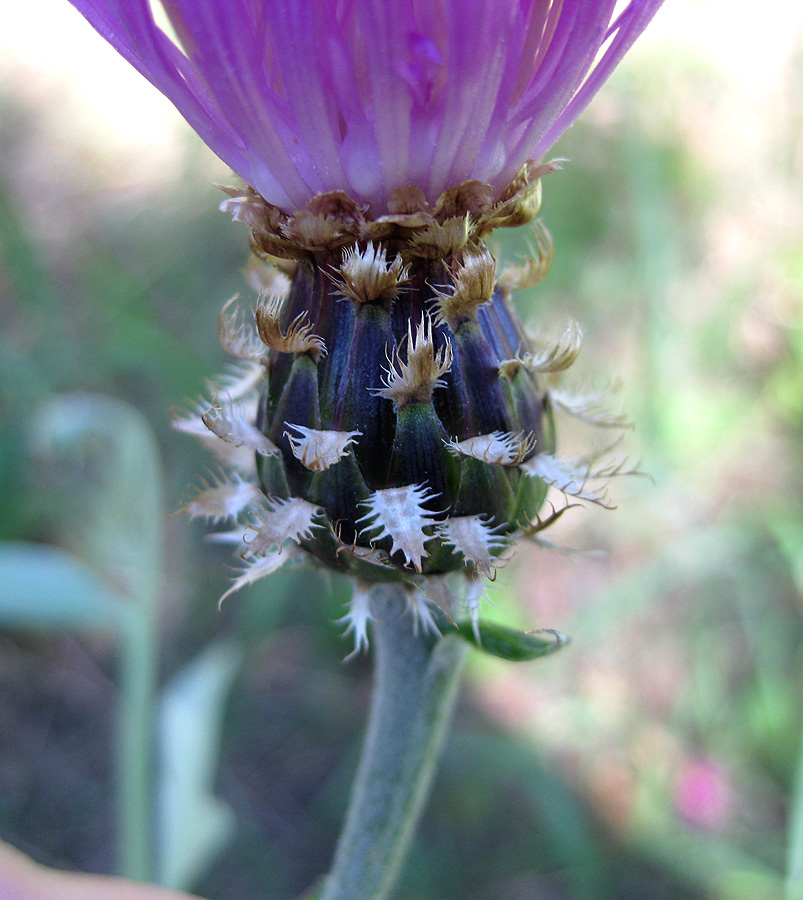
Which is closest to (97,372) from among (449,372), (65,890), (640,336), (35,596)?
(35,596)

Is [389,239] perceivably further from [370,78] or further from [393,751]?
[393,751]

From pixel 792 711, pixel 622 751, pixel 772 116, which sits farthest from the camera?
pixel 772 116

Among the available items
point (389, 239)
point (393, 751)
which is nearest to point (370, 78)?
point (389, 239)

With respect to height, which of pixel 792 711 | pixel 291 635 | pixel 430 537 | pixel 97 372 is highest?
pixel 430 537

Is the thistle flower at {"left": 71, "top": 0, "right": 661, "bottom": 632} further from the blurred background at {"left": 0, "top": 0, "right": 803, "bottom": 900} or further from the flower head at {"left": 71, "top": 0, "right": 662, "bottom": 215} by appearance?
the blurred background at {"left": 0, "top": 0, "right": 803, "bottom": 900}

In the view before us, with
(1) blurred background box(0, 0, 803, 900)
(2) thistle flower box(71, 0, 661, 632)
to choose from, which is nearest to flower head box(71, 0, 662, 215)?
(2) thistle flower box(71, 0, 661, 632)

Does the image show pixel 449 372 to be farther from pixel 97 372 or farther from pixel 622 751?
pixel 97 372

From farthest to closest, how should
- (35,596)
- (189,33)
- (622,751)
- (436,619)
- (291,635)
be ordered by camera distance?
(291,635) → (622,751) → (35,596) → (436,619) → (189,33)
